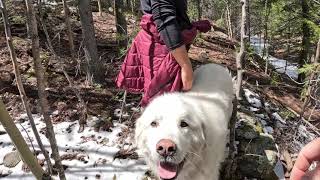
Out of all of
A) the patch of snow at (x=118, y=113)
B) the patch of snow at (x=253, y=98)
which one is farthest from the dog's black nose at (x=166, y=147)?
the patch of snow at (x=253, y=98)

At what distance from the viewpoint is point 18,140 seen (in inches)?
98.7

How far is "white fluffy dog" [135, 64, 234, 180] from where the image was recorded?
3342 mm

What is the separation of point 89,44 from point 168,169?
3980mm

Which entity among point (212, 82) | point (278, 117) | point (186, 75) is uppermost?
point (186, 75)

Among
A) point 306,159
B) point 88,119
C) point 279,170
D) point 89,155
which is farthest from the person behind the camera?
point 88,119

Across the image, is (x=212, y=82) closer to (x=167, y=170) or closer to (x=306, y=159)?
(x=167, y=170)

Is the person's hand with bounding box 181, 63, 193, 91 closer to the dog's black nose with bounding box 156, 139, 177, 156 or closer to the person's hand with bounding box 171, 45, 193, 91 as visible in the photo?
the person's hand with bounding box 171, 45, 193, 91

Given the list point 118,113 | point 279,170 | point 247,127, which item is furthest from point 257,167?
point 118,113

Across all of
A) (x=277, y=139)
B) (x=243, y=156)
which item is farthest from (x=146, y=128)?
(x=277, y=139)

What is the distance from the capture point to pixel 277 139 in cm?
572

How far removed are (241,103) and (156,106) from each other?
12.0ft

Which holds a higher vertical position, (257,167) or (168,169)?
(168,169)

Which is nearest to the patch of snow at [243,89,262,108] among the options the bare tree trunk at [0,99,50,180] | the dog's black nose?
the dog's black nose

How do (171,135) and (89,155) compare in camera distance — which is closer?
(171,135)
